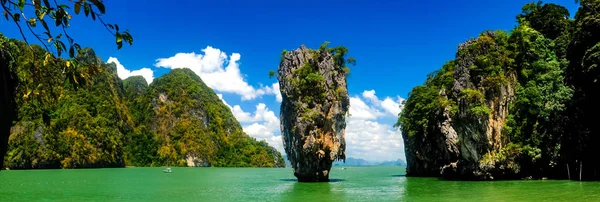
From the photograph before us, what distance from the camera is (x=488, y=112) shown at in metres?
31.1

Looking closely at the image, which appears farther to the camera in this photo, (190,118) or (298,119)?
(190,118)

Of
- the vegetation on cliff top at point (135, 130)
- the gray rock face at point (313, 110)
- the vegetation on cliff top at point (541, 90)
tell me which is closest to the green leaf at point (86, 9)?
the vegetation on cliff top at point (541, 90)

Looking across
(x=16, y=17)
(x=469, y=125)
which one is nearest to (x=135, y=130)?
(x=469, y=125)

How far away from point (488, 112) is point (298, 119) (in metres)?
12.3

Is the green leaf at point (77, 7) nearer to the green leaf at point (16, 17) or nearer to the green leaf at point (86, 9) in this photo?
the green leaf at point (86, 9)

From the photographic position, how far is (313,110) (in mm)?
31469

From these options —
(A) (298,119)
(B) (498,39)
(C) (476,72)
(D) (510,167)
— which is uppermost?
(B) (498,39)

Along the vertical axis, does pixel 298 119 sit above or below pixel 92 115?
below

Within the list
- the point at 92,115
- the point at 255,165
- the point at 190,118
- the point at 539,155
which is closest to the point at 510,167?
the point at 539,155

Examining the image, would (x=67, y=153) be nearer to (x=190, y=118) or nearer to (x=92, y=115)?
(x=92, y=115)

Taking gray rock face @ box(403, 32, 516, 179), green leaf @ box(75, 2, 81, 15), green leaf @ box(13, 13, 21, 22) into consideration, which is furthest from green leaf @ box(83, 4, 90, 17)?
gray rock face @ box(403, 32, 516, 179)

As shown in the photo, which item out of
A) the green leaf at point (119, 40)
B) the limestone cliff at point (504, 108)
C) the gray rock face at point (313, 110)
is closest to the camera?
the green leaf at point (119, 40)

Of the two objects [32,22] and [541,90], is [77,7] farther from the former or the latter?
[541,90]

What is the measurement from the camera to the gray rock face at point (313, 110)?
103 feet
